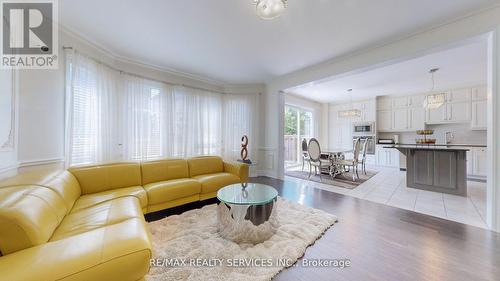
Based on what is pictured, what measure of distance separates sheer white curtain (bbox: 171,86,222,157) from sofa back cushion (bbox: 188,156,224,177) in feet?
3.03

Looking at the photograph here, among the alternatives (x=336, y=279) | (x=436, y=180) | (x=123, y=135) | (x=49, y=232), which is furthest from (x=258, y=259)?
(x=436, y=180)

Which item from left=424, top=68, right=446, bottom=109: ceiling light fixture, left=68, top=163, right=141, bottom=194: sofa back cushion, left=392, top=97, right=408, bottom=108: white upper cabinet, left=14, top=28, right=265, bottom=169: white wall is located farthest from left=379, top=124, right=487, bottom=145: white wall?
left=14, top=28, right=265, bottom=169: white wall

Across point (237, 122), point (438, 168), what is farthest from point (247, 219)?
point (438, 168)

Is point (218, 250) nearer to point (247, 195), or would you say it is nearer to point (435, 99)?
point (247, 195)

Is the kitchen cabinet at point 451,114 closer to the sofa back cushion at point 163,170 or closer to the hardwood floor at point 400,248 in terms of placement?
the hardwood floor at point 400,248

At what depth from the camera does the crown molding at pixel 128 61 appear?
2633 mm

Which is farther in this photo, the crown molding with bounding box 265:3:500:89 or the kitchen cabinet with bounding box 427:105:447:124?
the kitchen cabinet with bounding box 427:105:447:124

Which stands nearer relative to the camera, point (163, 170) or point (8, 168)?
point (8, 168)

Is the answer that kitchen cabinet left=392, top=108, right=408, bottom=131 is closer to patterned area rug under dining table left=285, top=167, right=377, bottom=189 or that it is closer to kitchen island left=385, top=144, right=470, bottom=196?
patterned area rug under dining table left=285, top=167, right=377, bottom=189

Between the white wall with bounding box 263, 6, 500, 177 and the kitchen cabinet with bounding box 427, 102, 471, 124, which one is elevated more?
the white wall with bounding box 263, 6, 500, 177

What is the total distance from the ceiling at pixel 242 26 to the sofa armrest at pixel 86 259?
237cm

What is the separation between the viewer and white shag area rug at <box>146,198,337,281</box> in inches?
58.9

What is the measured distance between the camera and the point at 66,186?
76.3 inches

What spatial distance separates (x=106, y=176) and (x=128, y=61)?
7.48ft
